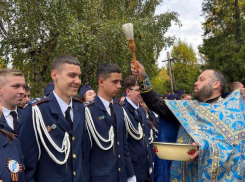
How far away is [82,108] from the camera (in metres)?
3.49

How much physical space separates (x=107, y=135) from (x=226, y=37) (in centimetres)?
1413

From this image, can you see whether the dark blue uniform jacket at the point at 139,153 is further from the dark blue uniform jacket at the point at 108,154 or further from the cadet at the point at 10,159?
the cadet at the point at 10,159

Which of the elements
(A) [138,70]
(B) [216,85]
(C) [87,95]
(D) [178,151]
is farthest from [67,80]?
(C) [87,95]

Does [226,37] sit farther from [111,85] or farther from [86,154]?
[86,154]

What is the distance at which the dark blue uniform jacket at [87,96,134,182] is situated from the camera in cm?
360

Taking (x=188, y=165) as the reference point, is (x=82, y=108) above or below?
above

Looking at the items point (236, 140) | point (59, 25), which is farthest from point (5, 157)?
point (59, 25)

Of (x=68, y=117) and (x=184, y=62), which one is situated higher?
(x=184, y=62)

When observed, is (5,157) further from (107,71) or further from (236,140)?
(236,140)

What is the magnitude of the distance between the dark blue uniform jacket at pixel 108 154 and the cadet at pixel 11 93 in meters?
0.88

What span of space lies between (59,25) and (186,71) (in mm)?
35986

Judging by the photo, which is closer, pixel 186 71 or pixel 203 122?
pixel 203 122

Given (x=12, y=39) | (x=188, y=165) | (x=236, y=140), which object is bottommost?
(x=188, y=165)

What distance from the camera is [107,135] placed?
12.4 feet
